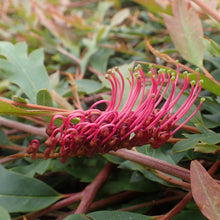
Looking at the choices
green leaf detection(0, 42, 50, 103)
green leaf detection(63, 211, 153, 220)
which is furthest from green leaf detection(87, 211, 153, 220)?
green leaf detection(0, 42, 50, 103)

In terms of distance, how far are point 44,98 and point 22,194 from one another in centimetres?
16

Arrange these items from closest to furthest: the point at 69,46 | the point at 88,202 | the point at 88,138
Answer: the point at 88,138 < the point at 88,202 < the point at 69,46

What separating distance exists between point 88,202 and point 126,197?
0.09 metres

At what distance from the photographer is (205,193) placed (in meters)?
0.34

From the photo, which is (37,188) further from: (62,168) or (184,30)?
(184,30)

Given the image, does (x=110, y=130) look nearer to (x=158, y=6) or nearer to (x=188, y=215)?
(x=188, y=215)

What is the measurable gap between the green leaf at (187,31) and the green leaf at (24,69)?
0.87 ft

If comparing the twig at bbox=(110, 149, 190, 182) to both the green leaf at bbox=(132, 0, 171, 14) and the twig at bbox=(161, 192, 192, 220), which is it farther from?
the green leaf at bbox=(132, 0, 171, 14)

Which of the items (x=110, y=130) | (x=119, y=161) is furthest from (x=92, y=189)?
(x=110, y=130)

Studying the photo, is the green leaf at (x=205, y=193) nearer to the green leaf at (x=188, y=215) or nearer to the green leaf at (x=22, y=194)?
the green leaf at (x=188, y=215)

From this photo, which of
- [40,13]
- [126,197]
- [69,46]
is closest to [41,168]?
[126,197]

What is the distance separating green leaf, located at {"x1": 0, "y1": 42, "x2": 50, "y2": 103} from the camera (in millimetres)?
525

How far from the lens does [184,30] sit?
539 mm

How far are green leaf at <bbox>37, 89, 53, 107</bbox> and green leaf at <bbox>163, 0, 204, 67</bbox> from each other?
10.5 inches
